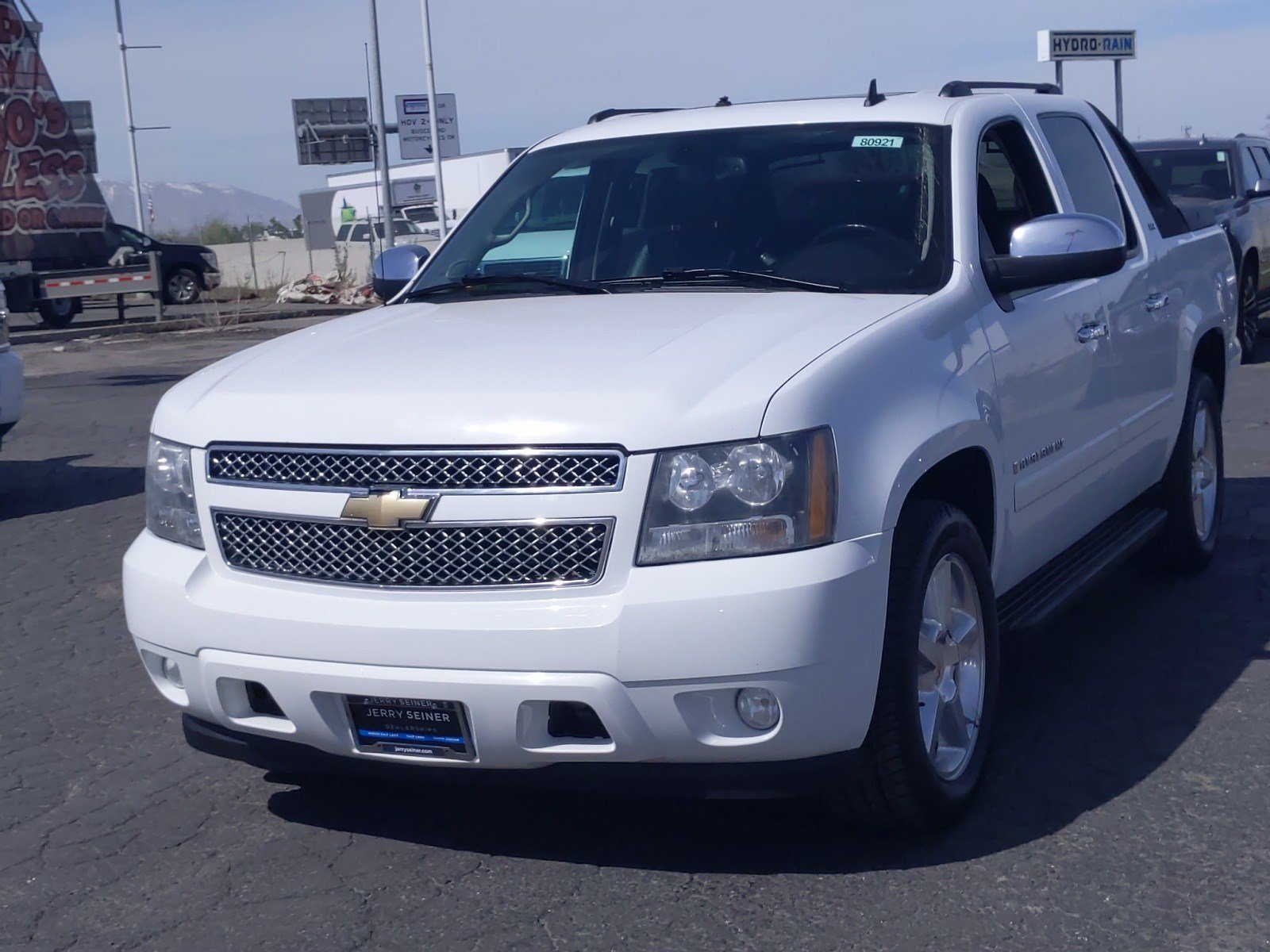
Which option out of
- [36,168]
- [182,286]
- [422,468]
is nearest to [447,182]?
[182,286]

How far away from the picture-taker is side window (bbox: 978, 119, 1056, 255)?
189 inches

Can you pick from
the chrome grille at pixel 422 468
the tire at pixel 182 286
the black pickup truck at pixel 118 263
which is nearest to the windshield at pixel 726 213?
the chrome grille at pixel 422 468

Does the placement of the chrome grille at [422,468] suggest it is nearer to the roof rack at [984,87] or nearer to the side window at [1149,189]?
the roof rack at [984,87]

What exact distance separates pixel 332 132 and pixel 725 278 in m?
27.7

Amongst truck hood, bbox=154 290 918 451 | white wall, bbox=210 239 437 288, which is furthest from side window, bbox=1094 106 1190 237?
white wall, bbox=210 239 437 288

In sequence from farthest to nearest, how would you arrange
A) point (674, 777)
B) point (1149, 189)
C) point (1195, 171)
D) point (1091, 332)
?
1. point (1195, 171)
2. point (1149, 189)
3. point (1091, 332)
4. point (674, 777)

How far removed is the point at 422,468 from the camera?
3439 mm

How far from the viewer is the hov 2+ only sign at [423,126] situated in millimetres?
30766

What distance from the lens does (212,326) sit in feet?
82.0

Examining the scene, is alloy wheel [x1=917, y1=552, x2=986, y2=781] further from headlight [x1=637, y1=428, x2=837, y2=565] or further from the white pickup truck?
headlight [x1=637, y1=428, x2=837, y2=565]

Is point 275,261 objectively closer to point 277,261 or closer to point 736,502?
point 277,261

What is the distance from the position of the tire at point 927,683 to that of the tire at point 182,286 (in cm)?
2806

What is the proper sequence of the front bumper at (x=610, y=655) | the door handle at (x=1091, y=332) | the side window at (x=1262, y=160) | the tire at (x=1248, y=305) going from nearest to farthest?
the front bumper at (x=610, y=655) < the door handle at (x=1091, y=332) < the tire at (x=1248, y=305) < the side window at (x=1262, y=160)

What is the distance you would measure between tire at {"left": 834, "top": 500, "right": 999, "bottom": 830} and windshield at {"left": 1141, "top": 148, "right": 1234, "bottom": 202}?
10.9m
